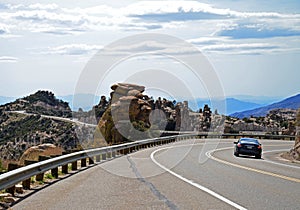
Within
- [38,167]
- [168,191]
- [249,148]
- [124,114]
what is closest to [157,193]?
[168,191]

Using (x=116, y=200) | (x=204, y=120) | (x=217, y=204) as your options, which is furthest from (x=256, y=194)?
(x=204, y=120)

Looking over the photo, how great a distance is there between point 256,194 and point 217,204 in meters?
2.21

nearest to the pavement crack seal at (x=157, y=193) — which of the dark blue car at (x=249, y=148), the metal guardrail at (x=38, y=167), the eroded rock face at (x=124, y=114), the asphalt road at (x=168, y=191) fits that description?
the asphalt road at (x=168, y=191)

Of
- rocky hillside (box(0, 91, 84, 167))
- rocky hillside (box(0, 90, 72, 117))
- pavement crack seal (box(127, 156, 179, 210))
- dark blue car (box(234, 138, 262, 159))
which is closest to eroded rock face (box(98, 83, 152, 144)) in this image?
rocky hillside (box(0, 91, 84, 167))

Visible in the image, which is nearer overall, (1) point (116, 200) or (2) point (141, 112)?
(1) point (116, 200)

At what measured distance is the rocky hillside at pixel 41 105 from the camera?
130250 millimetres

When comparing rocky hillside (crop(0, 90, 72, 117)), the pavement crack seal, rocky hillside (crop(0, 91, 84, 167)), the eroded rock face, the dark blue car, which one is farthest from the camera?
rocky hillside (crop(0, 90, 72, 117))

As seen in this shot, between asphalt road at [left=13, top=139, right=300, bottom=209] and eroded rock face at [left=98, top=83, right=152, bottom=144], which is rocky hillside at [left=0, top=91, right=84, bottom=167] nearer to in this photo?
eroded rock face at [left=98, top=83, right=152, bottom=144]

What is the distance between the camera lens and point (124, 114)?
71250 millimetres

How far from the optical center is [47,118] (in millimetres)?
108062

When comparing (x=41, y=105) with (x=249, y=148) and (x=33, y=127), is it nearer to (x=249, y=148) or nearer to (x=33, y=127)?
(x=33, y=127)

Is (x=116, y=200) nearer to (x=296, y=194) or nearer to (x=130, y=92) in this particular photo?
(x=296, y=194)

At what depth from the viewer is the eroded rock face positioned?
6501 centimetres

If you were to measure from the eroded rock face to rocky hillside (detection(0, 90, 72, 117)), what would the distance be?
51106mm
